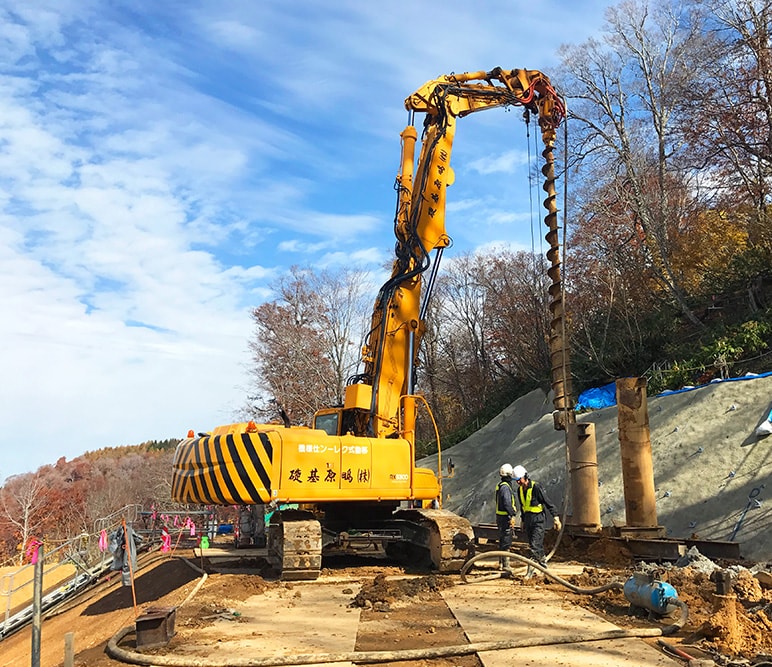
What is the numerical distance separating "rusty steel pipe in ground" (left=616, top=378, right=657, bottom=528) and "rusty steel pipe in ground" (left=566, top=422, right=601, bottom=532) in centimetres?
55

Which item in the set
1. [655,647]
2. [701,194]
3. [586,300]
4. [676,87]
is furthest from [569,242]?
[655,647]

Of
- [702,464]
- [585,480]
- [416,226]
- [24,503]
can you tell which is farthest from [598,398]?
[24,503]

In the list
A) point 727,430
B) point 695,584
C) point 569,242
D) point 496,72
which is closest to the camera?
point 695,584

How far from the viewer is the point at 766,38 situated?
16984mm

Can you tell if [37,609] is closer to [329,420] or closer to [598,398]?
[329,420]

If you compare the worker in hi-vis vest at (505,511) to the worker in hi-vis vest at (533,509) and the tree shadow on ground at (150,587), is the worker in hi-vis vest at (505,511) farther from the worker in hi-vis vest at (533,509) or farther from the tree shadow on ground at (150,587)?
the tree shadow on ground at (150,587)

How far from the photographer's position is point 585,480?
37.7 feet

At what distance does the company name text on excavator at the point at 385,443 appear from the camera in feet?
31.7

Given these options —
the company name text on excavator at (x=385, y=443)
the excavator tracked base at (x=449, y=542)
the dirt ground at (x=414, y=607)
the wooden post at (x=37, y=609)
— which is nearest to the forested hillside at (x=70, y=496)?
the dirt ground at (x=414, y=607)

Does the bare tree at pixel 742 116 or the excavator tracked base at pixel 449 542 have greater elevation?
the bare tree at pixel 742 116

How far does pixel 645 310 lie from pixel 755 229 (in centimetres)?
476

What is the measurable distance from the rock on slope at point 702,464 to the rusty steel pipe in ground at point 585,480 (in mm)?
638

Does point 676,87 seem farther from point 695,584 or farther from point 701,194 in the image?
point 695,584

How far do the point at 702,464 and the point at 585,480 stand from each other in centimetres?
383
